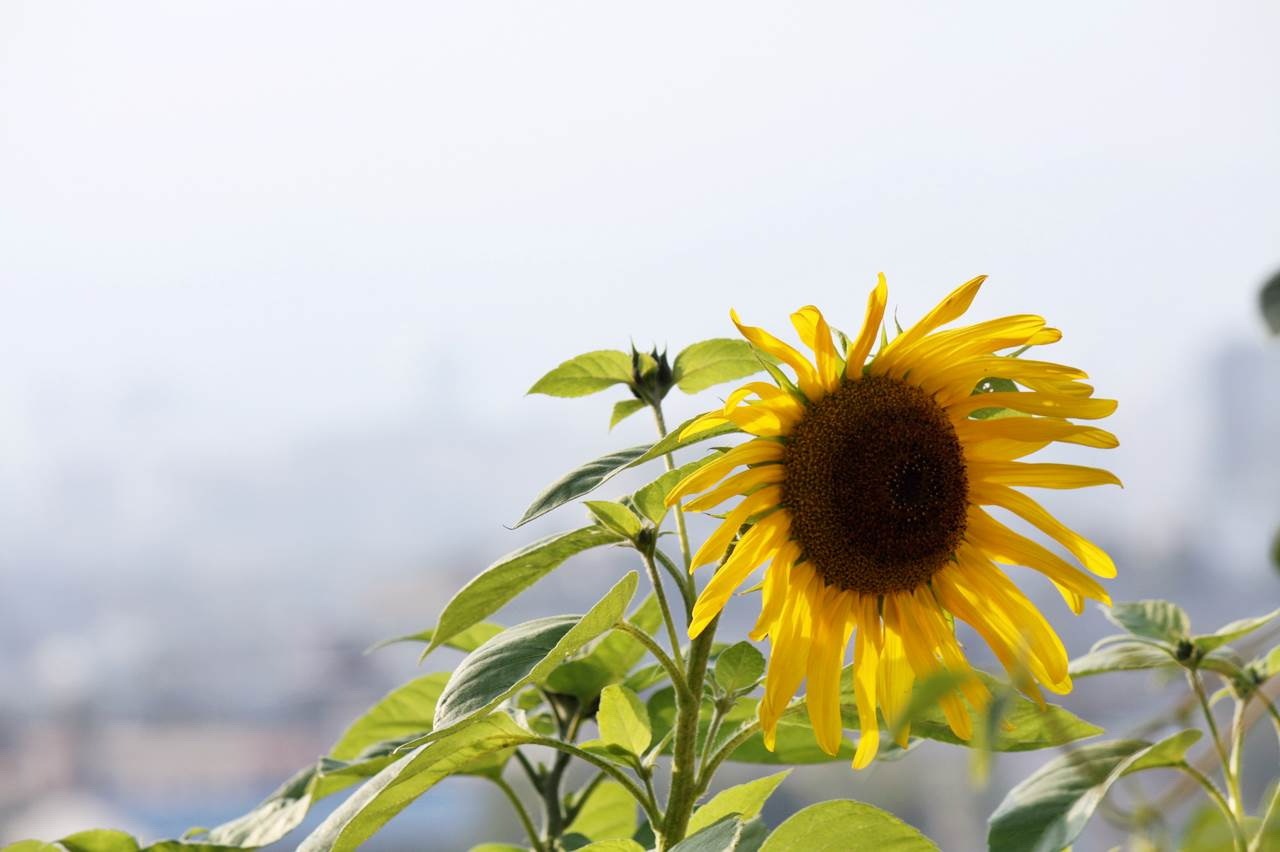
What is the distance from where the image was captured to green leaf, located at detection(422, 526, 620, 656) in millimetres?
416

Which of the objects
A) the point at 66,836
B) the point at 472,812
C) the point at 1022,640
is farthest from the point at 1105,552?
the point at 472,812

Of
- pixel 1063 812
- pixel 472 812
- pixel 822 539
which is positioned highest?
pixel 822 539

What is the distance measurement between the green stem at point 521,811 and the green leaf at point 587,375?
20 centimetres

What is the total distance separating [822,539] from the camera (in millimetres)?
442

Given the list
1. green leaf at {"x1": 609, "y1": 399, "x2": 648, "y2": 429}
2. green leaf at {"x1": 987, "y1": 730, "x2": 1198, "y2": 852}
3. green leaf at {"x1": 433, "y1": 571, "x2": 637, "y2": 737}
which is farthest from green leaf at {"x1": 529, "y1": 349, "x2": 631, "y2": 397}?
green leaf at {"x1": 987, "y1": 730, "x2": 1198, "y2": 852}

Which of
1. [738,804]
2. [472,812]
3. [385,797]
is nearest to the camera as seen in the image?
[385,797]

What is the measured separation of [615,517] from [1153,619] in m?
0.30

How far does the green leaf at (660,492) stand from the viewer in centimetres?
42

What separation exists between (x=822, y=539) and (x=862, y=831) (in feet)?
0.33

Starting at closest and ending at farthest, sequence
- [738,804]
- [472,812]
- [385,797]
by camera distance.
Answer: [385,797]
[738,804]
[472,812]

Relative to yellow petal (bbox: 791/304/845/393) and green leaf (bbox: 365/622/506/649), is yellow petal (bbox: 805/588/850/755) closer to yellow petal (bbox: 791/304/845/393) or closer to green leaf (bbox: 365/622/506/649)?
yellow petal (bbox: 791/304/845/393)

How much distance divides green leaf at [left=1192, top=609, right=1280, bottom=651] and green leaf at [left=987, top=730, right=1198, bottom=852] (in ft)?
0.17

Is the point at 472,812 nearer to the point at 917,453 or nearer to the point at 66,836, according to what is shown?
the point at 66,836

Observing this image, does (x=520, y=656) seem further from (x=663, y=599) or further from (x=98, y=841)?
(x=98, y=841)
